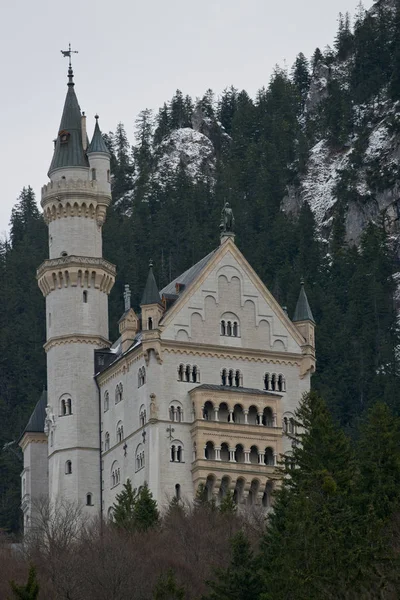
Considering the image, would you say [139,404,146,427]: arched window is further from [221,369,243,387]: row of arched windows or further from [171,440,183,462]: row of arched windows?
[221,369,243,387]: row of arched windows

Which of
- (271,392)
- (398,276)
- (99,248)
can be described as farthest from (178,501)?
(398,276)

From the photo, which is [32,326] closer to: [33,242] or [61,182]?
[33,242]

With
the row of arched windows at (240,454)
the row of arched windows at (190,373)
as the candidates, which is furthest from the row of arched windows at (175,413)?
the row of arched windows at (240,454)

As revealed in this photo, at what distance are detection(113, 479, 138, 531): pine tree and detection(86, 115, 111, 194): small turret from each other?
71.0ft

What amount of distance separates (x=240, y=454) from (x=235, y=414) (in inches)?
81.0

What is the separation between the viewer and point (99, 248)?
12788cm

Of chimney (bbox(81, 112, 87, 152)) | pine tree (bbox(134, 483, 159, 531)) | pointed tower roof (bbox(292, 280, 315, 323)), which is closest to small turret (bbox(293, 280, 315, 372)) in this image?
pointed tower roof (bbox(292, 280, 315, 323))

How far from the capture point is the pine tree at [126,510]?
102688 millimetres

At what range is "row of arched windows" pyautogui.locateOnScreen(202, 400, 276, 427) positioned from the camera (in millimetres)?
118125

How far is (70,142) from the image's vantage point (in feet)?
425

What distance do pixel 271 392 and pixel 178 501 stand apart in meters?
9.09

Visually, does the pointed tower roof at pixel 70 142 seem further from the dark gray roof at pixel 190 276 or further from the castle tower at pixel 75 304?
the dark gray roof at pixel 190 276

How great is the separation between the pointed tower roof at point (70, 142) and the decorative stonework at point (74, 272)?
223 inches

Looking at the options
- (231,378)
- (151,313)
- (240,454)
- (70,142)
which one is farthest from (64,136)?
(240,454)
